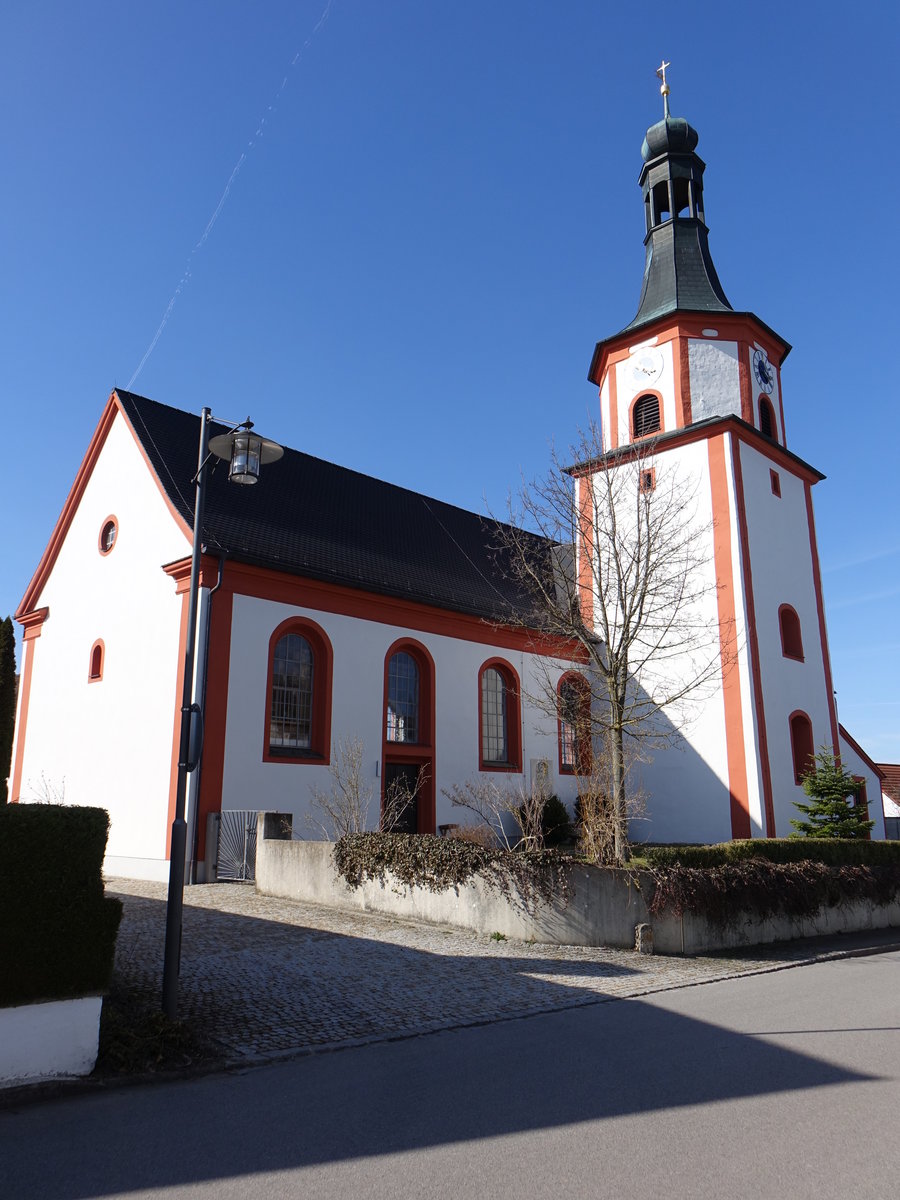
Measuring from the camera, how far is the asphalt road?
4328 mm

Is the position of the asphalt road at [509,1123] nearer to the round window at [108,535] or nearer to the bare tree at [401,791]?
the bare tree at [401,791]

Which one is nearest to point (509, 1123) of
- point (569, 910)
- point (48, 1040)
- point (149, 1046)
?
point (149, 1046)

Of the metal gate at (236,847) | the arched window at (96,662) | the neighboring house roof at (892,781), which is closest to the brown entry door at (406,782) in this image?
the metal gate at (236,847)

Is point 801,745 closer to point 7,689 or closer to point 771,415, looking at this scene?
point 771,415

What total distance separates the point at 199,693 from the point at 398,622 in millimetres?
5594

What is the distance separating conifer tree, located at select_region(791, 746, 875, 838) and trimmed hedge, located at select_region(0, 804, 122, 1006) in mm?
15807

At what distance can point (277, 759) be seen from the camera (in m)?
17.8

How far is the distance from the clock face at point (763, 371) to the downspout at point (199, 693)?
15678 mm

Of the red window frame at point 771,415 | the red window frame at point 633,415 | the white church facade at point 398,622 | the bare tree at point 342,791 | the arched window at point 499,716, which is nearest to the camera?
the bare tree at point 342,791

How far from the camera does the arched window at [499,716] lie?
2295 cm

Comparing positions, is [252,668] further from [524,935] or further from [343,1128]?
[343,1128]

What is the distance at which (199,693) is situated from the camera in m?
16.8

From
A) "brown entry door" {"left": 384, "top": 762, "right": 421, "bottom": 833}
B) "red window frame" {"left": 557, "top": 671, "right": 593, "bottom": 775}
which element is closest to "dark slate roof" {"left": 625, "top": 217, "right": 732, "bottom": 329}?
"red window frame" {"left": 557, "top": 671, "right": 593, "bottom": 775}

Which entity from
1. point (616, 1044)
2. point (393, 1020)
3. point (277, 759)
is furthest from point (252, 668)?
point (616, 1044)
